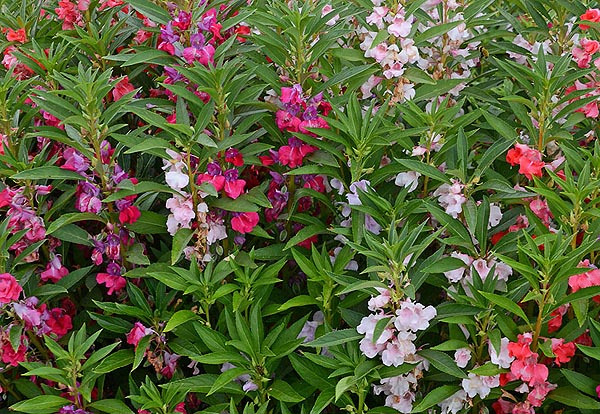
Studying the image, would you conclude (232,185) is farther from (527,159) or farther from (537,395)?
(537,395)

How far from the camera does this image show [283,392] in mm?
2246

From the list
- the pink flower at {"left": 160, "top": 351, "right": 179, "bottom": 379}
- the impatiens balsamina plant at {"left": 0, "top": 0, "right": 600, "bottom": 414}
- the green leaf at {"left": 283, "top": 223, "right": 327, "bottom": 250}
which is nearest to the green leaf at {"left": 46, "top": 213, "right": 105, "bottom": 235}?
the impatiens balsamina plant at {"left": 0, "top": 0, "right": 600, "bottom": 414}

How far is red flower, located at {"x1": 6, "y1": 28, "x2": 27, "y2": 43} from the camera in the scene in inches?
120

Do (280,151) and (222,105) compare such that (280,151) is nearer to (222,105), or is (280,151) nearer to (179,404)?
Answer: (222,105)

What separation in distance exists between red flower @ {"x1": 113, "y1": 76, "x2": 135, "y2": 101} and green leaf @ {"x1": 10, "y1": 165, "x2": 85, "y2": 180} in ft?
1.40

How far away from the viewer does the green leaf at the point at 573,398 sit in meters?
2.14

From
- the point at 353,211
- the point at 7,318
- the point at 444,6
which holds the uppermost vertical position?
the point at 444,6

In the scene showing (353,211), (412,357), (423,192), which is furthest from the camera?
(423,192)

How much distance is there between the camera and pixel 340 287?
7.66ft

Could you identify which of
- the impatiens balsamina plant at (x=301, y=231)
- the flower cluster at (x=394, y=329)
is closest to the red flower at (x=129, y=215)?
the impatiens balsamina plant at (x=301, y=231)

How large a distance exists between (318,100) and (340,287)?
575 mm

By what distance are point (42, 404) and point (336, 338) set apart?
824mm

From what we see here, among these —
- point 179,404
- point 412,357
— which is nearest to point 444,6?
point 412,357

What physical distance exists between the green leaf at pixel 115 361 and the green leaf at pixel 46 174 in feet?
1.71
